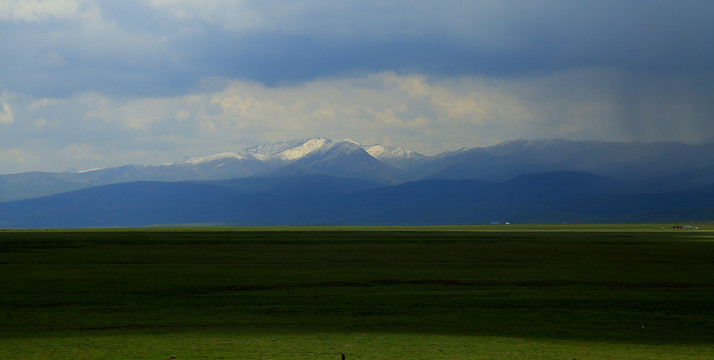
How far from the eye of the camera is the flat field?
74.3ft

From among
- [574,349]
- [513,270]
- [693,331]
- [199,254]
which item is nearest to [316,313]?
[574,349]

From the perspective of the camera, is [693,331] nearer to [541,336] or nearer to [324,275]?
[541,336]

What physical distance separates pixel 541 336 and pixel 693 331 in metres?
6.44

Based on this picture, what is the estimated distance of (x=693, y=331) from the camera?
26906mm

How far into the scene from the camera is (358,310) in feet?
107

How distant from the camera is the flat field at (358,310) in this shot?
74.3 feet

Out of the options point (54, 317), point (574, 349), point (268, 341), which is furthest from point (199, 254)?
point (574, 349)

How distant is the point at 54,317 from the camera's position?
98.7ft

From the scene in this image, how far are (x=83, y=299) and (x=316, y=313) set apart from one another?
44.1ft

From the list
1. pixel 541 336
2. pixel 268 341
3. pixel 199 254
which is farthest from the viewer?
pixel 199 254

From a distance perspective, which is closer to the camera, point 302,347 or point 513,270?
point 302,347

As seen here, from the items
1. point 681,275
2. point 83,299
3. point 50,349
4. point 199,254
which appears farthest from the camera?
point 199,254

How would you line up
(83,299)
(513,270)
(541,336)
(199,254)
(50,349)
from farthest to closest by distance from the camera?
(199,254)
(513,270)
(83,299)
(541,336)
(50,349)

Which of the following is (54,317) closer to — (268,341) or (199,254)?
(268,341)
